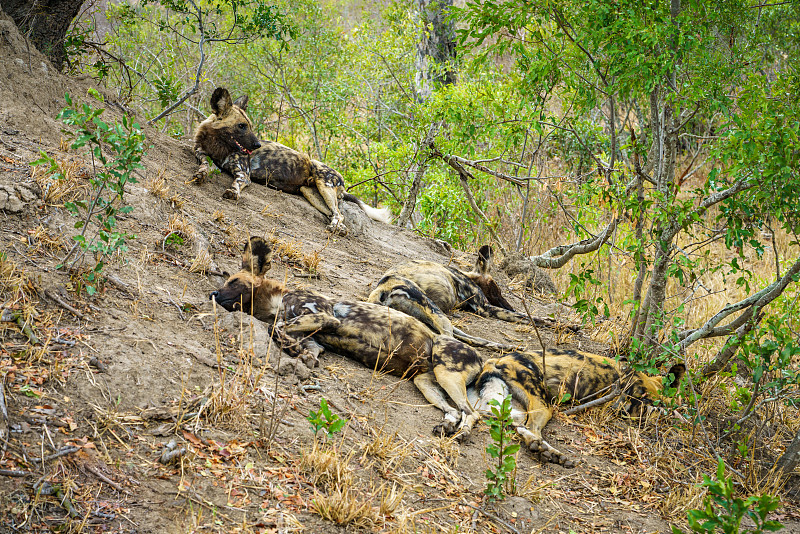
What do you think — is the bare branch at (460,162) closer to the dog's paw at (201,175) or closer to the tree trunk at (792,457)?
the dog's paw at (201,175)

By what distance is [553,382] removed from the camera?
176 inches

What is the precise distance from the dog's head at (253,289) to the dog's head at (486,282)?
261 cm

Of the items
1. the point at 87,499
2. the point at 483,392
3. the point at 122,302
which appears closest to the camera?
the point at 87,499

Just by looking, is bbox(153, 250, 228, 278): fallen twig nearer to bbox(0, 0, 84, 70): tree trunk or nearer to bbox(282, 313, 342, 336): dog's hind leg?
bbox(282, 313, 342, 336): dog's hind leg

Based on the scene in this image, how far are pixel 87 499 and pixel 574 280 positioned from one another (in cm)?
320

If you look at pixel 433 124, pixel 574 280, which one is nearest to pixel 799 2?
pixel 574 280

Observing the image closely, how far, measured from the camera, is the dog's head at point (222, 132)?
6883 millimetres

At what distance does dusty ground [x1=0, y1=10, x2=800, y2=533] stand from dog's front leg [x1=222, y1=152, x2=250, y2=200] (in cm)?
150

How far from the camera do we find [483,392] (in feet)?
13.8

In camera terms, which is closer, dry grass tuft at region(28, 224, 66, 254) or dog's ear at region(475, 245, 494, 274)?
dry grass tuft at region(28, 224, 66, 254)

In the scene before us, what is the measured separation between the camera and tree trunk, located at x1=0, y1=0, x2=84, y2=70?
553 cm

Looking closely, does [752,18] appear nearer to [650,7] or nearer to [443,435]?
[650,7]

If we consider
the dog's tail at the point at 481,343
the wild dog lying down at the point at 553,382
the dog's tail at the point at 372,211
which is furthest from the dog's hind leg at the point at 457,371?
the dog's tail at the point at 372,211

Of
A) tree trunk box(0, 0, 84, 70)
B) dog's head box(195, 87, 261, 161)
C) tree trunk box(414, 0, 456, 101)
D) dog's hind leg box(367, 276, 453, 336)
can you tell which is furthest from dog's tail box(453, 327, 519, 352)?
tree trunk box(414, 0, 456, 101)
